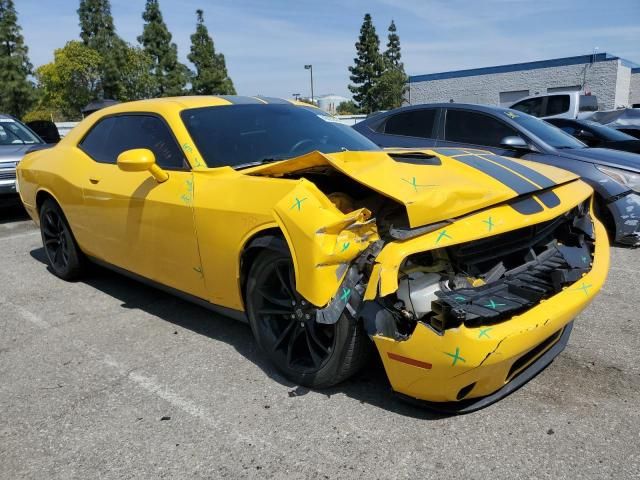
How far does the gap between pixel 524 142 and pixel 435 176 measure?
3.44m

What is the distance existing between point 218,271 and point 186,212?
402mm

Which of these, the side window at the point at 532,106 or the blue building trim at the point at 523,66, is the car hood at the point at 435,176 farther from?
the blue building trim at the point at 523,66

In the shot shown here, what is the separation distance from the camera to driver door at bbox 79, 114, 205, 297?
319cm

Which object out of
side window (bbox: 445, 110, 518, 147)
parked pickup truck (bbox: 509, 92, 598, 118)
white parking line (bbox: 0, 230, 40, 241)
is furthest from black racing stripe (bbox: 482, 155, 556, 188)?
parked pickup truck (bbox: 509, 92, 598, 118)

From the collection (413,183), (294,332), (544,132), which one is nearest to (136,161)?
(294,332)

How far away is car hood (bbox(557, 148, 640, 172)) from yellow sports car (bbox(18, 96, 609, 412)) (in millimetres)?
→ 2789

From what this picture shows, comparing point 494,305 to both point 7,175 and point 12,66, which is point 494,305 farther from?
point 12,66

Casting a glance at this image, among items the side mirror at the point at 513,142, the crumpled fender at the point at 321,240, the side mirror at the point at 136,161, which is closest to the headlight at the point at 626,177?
the side mirror at the point at 513,142

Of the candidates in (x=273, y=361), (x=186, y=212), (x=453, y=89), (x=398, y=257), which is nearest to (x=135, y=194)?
(x=186, y=212)

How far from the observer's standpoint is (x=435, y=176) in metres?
2.50

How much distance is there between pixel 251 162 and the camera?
326 centimetres

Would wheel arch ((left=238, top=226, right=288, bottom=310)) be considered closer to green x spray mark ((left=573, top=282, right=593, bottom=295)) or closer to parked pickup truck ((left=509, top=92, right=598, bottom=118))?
green x spray mark ((left=573, top=282, right=593, bottom=295))

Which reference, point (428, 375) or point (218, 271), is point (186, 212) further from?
point (428, 375)

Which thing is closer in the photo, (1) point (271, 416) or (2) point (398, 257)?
(2) point (398, 257)
